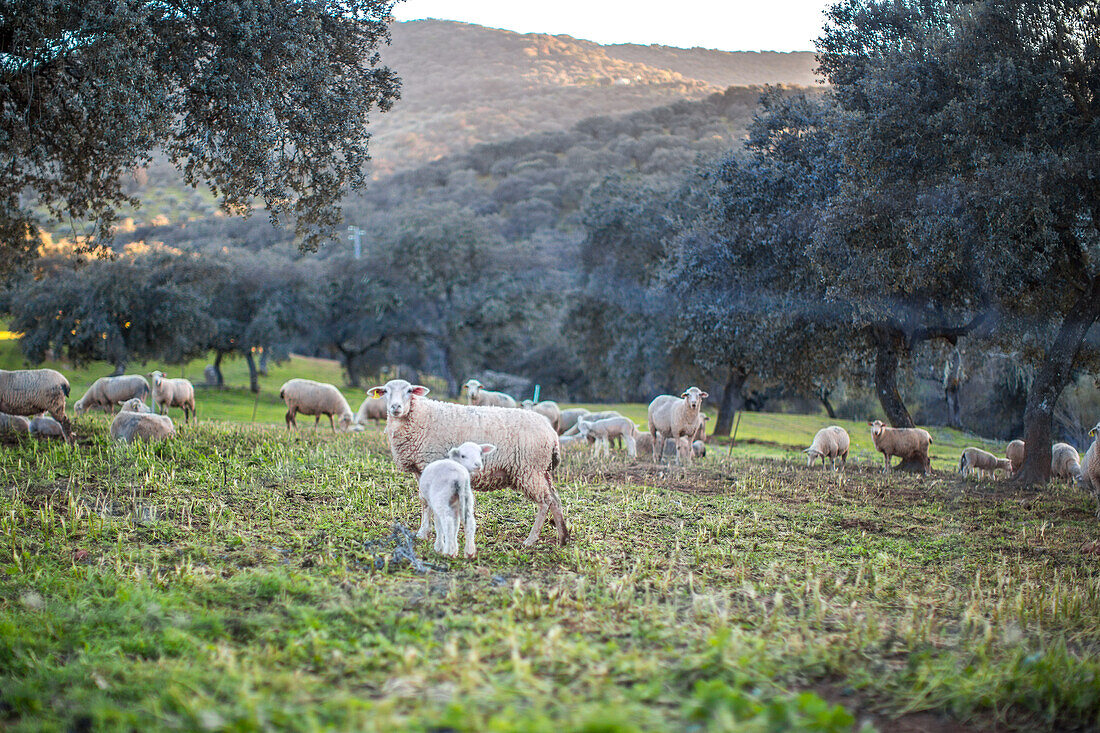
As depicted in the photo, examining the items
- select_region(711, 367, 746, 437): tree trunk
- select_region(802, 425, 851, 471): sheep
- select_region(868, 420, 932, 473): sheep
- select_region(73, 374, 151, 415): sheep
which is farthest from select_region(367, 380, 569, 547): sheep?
select_region(711, 367, 746, 437): tree trunk

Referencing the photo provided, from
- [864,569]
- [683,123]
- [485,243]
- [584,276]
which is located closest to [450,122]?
[683,123]

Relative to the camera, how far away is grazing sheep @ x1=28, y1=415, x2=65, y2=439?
43.7ft

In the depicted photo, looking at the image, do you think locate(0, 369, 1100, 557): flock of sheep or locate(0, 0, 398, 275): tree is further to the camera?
locate(0, 0, 398, 275): tree

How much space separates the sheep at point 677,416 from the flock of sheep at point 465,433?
3 cm

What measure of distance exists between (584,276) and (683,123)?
87432 mm

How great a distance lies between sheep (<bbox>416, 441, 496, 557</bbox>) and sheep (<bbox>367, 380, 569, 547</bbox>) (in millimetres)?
853

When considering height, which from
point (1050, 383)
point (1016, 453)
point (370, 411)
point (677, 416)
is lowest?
point (370, 411)

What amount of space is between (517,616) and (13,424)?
1282 cm

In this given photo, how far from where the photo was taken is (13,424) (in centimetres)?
1374

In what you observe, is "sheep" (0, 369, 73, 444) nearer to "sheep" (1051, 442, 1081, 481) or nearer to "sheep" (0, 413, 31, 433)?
"sheep" (0, 413, 31, 433)

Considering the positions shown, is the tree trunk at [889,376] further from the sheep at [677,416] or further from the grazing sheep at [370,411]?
the grazing sheep at [370,411]

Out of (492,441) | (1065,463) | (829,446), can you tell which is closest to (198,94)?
(492,441)

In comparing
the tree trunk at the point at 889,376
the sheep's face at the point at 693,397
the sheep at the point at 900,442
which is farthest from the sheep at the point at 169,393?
the tree trunk at the point at 889,376

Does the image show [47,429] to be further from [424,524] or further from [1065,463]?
[1065,463]
